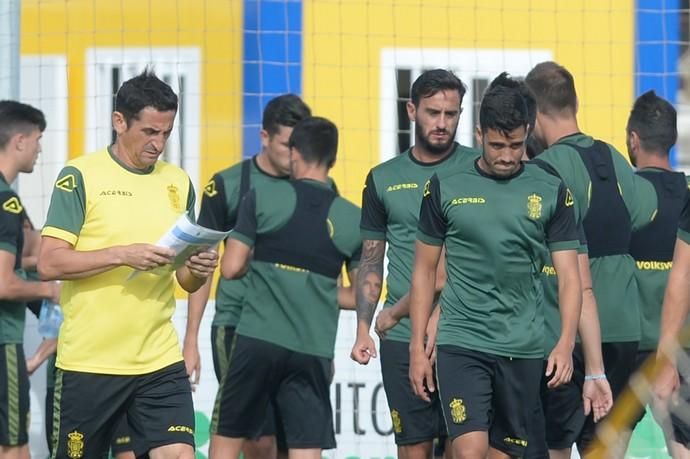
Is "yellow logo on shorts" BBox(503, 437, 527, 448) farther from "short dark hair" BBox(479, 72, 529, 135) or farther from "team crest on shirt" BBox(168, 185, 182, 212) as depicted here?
"team crest on shirt" BBox(168, 185, 182, 212)

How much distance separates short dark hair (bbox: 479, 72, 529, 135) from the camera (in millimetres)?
6336

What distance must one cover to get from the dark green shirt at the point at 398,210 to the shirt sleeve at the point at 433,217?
73 cm

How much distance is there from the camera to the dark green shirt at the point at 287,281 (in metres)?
8.16

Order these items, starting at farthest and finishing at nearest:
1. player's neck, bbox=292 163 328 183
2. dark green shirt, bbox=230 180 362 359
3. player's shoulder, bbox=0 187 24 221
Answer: player's neck, bbox=292 163 328 183 → dark green shirt, bbox=230 180 362 359 → player's shoulder, bbox=0 187 24 221

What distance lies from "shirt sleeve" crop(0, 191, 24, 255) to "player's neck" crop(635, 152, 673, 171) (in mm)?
3278

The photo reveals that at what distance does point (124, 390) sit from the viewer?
21.4 ft

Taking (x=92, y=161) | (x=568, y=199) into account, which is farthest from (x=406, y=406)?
(x=92, y=161)

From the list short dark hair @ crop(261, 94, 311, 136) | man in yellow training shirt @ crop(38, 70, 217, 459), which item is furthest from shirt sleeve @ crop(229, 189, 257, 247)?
man in yellow training shirt @ crop(38, 70, 217, 459)

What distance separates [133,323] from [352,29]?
19.1 ft

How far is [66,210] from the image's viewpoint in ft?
21.0

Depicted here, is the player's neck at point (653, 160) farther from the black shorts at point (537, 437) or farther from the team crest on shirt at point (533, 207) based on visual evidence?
the team crest on shirt at point (533, 207)

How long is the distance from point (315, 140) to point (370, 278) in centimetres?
111

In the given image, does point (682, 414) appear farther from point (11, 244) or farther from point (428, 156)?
point (11, 244)

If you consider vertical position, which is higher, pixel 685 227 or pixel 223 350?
pixel 685 227
